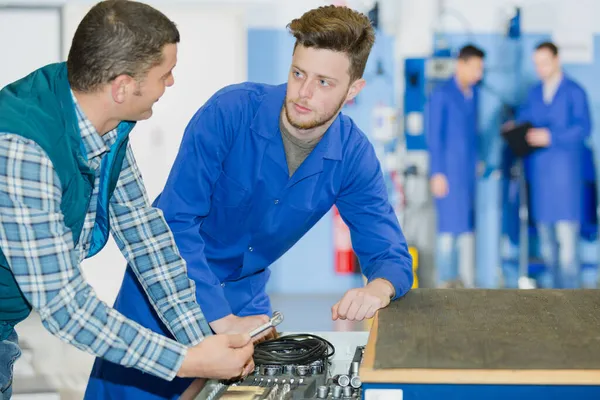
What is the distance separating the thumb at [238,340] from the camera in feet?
5.01

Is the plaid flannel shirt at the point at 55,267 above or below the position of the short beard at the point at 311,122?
below

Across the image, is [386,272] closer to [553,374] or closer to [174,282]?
[174,282]

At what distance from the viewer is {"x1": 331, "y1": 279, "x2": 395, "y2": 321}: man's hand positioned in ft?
5.96

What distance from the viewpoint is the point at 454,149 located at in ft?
19.7

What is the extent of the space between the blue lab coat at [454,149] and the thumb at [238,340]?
15.0 ft

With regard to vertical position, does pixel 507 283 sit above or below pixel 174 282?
below

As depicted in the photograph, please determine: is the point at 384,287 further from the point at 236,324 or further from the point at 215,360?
the point at 215,360

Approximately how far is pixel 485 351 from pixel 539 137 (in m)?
4.86

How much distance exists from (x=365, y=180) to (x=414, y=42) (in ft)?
13.8

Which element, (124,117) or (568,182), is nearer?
(124,117)

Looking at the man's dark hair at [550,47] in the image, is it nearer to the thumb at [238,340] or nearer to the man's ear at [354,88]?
the man's ear at [354,88]

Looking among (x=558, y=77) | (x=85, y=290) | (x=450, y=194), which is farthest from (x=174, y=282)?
(x=558, y=77)

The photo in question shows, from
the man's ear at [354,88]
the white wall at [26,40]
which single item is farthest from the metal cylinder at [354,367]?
the white wall at [26,40]

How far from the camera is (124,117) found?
5.20ft
